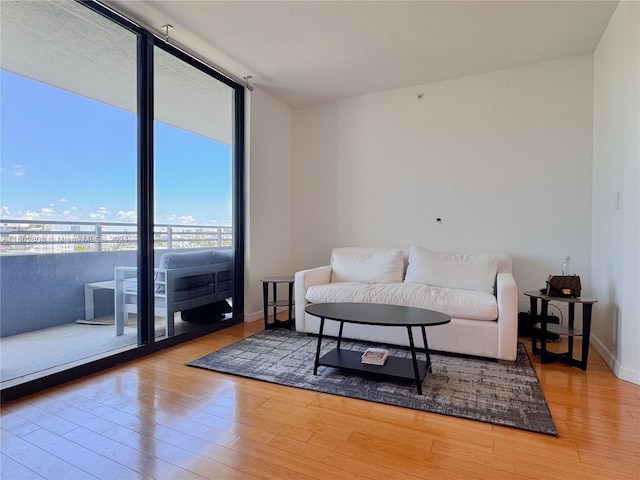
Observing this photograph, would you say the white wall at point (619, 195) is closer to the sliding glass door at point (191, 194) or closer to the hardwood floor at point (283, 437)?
the hardwood floor at point (283, 437)

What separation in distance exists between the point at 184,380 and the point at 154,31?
270 cm

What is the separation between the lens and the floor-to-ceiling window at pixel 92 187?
2.11 meters

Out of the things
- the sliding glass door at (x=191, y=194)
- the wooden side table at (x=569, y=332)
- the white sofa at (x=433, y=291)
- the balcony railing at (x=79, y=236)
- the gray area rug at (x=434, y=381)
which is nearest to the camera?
the gray area rug at (x=434, y=381)

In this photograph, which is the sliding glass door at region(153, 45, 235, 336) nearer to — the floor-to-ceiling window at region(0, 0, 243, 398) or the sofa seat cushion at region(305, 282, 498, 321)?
the floor-to-ceiling window at region(0, 0, 243, 398)

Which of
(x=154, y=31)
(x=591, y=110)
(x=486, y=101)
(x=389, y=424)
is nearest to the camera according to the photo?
(x=389, y=424)

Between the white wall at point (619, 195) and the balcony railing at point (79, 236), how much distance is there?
136 inches

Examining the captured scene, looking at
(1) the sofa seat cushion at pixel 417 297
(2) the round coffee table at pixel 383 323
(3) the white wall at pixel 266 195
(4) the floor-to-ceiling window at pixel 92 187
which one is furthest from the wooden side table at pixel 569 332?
(4) the floor-to-ceiling window at pixel 92 187

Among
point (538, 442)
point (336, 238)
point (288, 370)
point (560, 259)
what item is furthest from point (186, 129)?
point (560, 259)

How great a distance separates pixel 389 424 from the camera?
176 cm

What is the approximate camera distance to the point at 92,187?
2473 millimetres

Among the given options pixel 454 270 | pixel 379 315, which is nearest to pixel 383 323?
pixel 379 315

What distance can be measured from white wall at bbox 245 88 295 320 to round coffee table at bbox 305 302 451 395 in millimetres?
1665

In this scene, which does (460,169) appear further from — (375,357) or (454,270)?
(375,357)

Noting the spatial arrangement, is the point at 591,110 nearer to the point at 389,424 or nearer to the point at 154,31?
the point at 389,424
